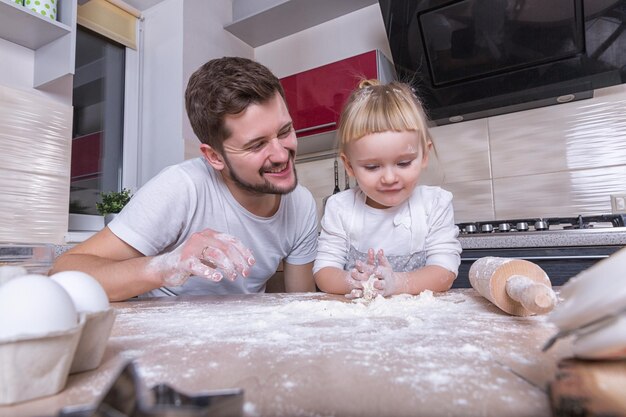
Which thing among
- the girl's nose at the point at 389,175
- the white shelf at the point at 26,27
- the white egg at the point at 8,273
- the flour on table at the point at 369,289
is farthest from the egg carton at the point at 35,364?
the white shelf at the point at 26,27

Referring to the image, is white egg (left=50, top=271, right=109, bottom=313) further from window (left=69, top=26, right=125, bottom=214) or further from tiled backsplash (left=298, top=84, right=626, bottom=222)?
window (left=69, top=26, right=125, bottom=214)

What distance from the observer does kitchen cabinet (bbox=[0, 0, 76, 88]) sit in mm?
1844

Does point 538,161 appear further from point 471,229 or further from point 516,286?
point 516,286

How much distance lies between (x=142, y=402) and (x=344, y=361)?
21cm

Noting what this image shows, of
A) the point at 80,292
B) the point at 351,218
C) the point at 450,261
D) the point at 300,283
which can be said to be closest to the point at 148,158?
the point at 300,283

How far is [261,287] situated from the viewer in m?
1.41

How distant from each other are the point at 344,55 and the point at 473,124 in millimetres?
983

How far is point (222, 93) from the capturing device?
116cm

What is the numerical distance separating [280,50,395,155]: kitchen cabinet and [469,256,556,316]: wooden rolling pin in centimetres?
171

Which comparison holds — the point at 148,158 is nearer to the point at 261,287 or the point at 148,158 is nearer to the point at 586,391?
the point at 261,287

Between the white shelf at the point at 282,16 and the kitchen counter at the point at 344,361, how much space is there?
2398mm

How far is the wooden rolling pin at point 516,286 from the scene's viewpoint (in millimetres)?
511

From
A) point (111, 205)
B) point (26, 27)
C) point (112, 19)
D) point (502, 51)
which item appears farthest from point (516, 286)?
point (112, 19)

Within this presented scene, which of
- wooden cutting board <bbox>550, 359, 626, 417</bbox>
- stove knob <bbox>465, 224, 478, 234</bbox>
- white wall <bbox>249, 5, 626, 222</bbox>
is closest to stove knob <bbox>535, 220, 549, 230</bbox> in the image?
stove knob <bbox>465, 224, 478, 234</bbox>
